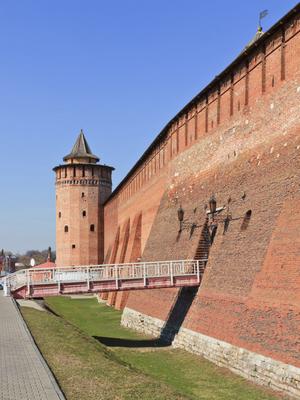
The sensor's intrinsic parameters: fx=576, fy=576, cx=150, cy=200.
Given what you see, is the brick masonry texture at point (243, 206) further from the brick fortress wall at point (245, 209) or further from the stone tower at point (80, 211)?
the stone tower at point (80, 211)

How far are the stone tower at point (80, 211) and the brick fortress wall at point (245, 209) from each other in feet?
68.0

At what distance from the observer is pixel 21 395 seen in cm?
749

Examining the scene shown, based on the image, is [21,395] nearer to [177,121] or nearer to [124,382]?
[124,382]

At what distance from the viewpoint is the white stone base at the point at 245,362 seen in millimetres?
10312

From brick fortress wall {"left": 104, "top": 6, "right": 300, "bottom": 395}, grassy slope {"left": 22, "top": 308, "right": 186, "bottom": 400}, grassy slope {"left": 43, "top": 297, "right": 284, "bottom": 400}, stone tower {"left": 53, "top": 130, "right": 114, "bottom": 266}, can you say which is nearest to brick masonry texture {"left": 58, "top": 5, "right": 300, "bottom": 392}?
brick fortress wall {"left": 104, "top": 6, "right": 300, "bottom": 395}

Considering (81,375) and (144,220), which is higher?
(144,220)

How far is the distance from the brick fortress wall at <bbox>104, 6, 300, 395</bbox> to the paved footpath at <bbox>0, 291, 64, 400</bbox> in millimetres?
4393

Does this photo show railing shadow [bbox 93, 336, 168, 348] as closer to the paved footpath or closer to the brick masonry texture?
the brick masonry texture

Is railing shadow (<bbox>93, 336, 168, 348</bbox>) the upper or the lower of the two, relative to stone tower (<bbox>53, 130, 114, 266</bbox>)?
lower

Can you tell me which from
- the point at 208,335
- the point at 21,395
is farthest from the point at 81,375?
the point at 208,335

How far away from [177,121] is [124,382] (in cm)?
1489

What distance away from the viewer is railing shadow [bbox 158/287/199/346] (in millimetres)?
16891

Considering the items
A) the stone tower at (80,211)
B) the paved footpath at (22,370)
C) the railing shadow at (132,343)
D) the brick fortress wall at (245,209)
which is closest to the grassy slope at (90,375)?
the paved footpath at (22,370)

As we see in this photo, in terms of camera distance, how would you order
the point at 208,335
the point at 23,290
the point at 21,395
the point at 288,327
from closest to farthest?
the point at 21,395 → the point at 288,327 → the point at 208,335 → the point at 23,290
